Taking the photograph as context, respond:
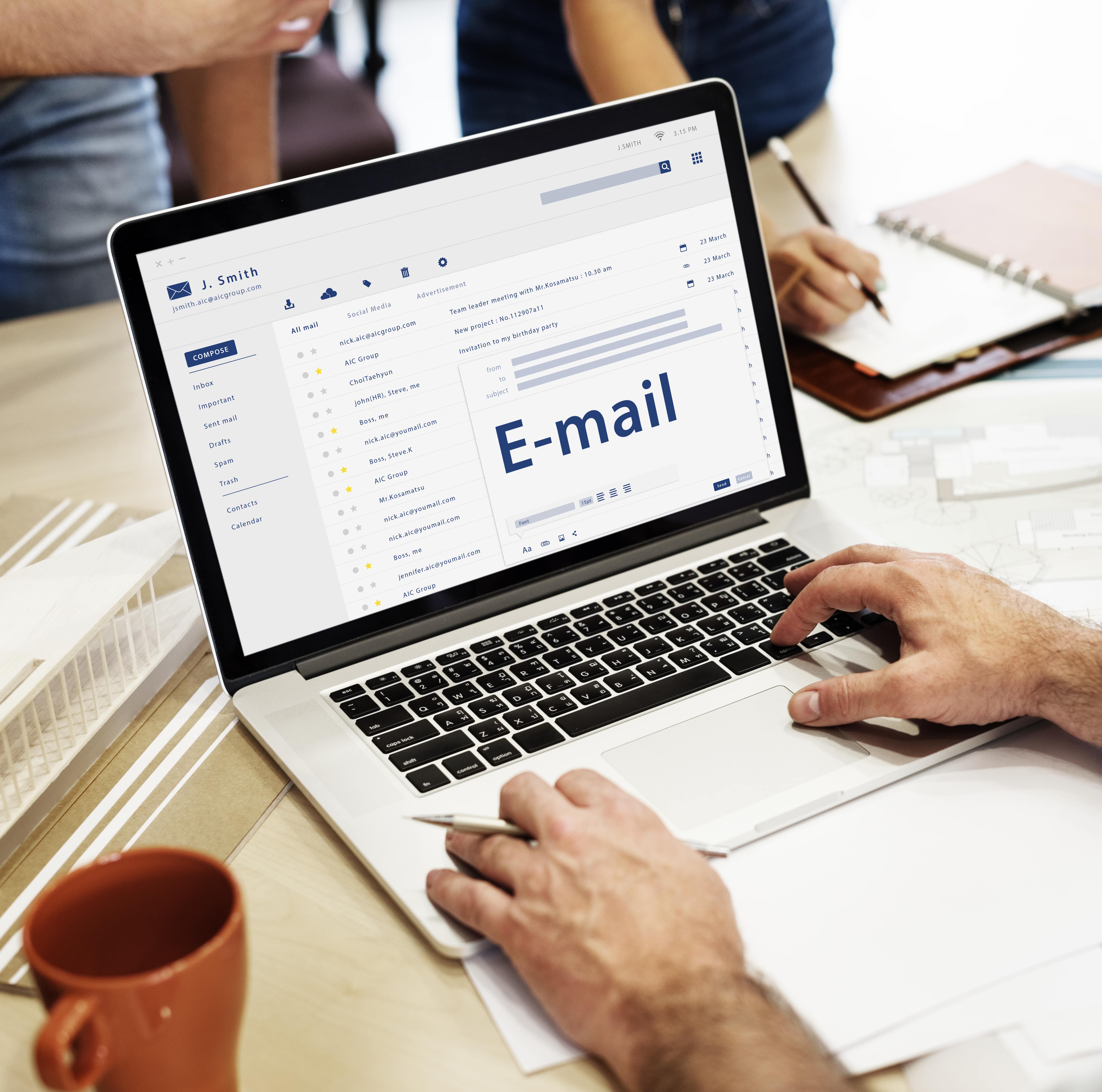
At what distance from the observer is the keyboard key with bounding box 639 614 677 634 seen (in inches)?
31.1

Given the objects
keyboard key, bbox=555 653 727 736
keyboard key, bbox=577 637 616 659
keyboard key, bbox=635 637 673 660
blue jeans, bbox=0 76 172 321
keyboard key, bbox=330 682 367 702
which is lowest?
keyboard key, bbox=555 653 727 736

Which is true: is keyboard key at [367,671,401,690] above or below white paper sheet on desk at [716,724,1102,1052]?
above

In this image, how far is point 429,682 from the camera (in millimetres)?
751

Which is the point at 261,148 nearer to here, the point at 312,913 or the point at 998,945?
the point at 312,913

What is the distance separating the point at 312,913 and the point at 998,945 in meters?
0.37

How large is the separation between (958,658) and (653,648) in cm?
20

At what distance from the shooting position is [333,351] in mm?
752

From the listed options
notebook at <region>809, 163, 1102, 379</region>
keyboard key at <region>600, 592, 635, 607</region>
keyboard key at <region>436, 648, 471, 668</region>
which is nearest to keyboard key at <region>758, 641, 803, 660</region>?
keyboard key at <region>600, 592, 635, 607</region>

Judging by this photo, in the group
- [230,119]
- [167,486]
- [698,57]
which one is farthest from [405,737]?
[698,57]

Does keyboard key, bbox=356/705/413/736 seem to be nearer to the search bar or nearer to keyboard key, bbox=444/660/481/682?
keyboard key, bbox=444/660/481/682

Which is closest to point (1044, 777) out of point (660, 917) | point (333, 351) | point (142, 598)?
point (660, 917)

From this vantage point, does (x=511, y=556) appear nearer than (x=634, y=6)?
Yes

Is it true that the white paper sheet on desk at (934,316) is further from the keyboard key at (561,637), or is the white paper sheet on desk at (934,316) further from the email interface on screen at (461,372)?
the keyboard key at (561,637)

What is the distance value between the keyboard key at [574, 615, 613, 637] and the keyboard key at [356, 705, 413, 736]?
0.14 m
